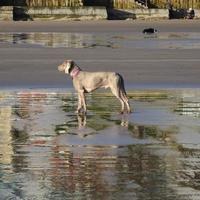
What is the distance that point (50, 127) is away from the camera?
12.6 metres

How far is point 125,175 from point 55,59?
17533mm

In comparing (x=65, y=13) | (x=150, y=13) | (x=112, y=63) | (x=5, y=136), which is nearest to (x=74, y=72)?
(x=5, y=136)

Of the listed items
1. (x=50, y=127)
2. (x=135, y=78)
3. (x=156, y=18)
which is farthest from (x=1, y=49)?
(x=156, y=18)

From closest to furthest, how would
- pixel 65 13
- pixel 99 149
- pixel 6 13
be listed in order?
pixel 99 149
pixel 6 13
pixel 65 13

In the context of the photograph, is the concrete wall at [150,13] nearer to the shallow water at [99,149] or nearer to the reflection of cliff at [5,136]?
the shallow water at [99,149]

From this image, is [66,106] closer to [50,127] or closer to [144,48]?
[50,127]

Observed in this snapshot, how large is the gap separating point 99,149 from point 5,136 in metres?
1.71

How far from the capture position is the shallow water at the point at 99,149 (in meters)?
8.34

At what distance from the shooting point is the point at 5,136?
11711mm

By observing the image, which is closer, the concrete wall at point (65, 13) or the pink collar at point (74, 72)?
the pink collar at point (74, 72)

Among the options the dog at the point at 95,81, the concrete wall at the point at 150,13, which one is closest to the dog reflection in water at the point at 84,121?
the dog at the point at 95,81

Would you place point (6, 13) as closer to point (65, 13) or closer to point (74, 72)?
point (65, 13)

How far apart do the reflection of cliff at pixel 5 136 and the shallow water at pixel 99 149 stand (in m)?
0.01

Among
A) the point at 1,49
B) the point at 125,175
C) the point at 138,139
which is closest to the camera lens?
the point at 125,175
